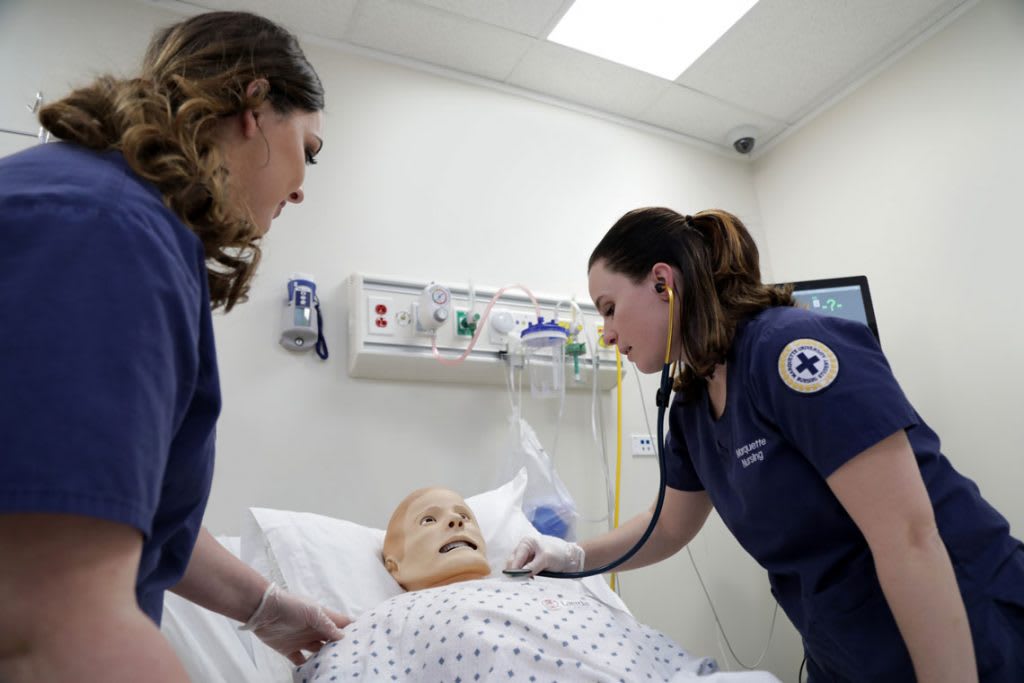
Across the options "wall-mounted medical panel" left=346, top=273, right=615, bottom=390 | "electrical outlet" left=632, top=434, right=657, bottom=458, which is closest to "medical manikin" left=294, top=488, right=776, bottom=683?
"wall-mounted medical panel" left=346, top=273, right=615, bottom=390

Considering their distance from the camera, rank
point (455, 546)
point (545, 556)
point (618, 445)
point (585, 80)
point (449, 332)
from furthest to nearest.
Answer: point (585, 80), point (449, 332), point (618, 445), point (455, 546), point (545, 556)

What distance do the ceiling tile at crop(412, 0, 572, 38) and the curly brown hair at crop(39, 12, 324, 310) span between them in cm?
154

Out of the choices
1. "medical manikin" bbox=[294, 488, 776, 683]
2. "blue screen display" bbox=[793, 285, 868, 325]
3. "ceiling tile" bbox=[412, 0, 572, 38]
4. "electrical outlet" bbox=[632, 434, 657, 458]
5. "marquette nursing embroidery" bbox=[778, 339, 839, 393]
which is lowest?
"medical manikin" bbox=[294, 488, 776, 683]

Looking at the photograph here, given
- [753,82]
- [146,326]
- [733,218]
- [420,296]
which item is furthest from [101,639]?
[753,82]

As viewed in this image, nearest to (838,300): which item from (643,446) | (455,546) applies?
(643,446)

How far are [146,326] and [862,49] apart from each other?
2817 mm

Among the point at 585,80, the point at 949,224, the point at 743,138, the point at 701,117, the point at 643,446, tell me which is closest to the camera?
the point at 949,224

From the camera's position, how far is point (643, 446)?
2.42 m

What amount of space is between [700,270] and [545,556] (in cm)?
66

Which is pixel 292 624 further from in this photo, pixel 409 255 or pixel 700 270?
pixel 409 255

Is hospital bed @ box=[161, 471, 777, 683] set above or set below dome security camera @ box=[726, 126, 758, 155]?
below

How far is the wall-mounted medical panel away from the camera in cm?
197

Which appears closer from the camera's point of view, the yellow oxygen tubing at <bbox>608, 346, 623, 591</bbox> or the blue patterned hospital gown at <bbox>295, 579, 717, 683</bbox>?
the blue patterned hospital gown at <bbox>295, 579, 717, 683</bbox>

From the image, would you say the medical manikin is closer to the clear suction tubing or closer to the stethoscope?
the stethoscope
